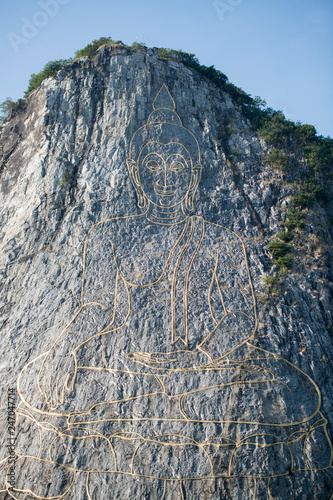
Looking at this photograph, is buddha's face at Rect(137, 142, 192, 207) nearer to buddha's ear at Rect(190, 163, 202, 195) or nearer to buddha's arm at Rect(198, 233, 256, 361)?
buddha's ear at Rect(190, 163, 202, 195)

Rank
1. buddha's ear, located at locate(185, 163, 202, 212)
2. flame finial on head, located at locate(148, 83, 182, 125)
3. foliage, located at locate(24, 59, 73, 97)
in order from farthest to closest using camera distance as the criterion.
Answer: foliage, located at locate(24, 59, 73, 97)
flame finial on head, located at locate(148, 83, 182, 125)
buddha's ear, located at locate(185, 163, 202, 212)

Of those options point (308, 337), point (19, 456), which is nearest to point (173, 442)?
point (19, 456)

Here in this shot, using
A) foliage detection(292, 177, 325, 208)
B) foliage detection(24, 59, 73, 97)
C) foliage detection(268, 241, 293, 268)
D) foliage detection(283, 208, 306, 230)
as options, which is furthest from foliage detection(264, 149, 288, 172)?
foliage detection(24, 59, 73, 97)

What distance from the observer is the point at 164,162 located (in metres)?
9.99

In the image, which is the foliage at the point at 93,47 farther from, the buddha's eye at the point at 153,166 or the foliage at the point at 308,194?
the foliage at the point at 308,194

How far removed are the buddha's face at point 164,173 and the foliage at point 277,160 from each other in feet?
8.43

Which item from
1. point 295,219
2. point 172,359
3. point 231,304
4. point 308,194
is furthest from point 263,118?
point 172,359

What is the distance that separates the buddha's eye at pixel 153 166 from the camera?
→ 9.94m

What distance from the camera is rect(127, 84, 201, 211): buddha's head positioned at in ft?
32.2

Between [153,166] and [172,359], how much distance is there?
496cm

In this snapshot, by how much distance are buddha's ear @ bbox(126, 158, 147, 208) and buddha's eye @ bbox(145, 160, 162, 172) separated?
1.11ft

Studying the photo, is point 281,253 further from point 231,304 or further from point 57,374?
point 57,374

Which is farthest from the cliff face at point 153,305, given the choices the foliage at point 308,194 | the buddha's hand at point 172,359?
the foliage at point 308,194

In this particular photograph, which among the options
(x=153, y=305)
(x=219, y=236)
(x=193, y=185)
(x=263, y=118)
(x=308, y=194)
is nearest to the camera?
(x=153, y=305)
